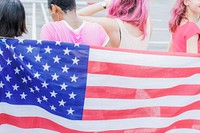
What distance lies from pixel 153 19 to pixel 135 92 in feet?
38.3

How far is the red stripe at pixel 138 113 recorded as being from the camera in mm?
3680

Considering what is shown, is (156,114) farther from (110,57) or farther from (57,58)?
(57,58)

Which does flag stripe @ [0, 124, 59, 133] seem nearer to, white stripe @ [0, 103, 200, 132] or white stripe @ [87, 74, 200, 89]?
white stripe @ [0, 103, 200, 132]

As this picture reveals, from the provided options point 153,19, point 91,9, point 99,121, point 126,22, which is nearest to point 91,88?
point 99,121

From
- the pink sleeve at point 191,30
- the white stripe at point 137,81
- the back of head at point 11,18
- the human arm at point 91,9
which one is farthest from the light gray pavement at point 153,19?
the white stripe at point 137,81

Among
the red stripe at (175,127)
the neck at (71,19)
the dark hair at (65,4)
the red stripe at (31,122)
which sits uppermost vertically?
the dark hair at (65,4)

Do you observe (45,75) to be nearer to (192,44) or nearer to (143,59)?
(143,59)

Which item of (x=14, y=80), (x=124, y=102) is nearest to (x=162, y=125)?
(x=124, y=102)

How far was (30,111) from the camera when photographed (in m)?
3.59

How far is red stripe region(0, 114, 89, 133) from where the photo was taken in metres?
3.59

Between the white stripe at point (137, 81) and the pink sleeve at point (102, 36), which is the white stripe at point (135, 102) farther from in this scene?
the pink sleeve at point (102, 36)

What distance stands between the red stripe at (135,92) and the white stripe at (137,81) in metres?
0.03

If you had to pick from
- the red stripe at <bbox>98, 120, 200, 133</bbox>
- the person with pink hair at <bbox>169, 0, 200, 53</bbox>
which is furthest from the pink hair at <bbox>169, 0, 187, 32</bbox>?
the red stripe at <bbox>98, 120, 200, 133</bbox>

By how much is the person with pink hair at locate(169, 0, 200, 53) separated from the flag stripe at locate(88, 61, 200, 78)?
41cm
